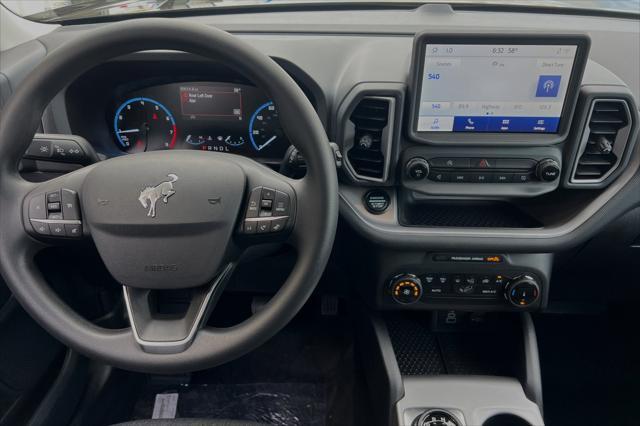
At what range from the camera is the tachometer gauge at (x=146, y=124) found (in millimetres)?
1250

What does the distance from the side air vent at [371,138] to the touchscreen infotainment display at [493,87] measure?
7 cm

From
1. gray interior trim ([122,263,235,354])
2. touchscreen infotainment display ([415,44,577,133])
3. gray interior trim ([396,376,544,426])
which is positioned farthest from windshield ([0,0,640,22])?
gray interior trim ([396,376,544,426])

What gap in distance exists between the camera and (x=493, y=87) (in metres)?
1.02

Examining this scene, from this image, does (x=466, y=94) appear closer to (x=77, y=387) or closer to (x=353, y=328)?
(x=353, y=328)

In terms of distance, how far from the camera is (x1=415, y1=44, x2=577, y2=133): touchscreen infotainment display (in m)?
0.99

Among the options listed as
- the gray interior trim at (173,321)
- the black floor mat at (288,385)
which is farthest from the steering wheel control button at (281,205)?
the black floor mat at (288,385)

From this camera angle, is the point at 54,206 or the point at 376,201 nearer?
the point at 54,206

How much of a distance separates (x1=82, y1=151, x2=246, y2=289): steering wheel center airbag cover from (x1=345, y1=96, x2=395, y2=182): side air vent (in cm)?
31

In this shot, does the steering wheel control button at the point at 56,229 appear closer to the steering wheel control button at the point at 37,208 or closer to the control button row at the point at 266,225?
the steering wheel control button at the point at 37,208

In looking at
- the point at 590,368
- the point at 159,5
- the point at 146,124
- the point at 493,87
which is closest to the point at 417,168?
the point at 493,87

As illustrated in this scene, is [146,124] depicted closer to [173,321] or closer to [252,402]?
[173,321]

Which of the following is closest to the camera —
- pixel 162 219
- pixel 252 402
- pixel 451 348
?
pixel 162 219

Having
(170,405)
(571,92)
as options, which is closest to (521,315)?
(571,92)

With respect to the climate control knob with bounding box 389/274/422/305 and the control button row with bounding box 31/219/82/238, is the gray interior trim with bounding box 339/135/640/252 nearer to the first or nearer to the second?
the climate control knob with bounding box 389/274/422/305
